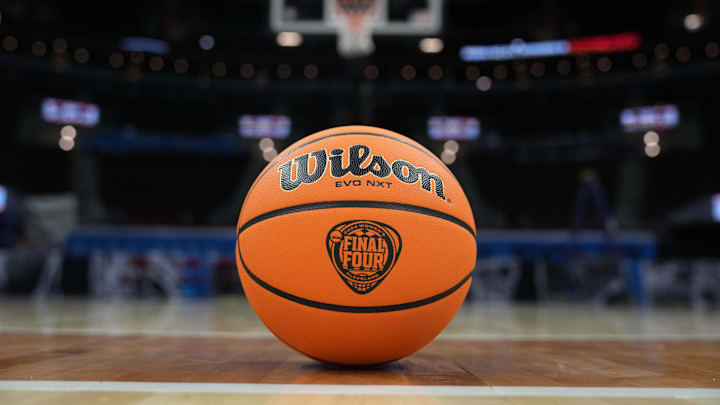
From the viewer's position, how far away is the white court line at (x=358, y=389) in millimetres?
1551

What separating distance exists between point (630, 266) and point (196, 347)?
7264 millimetres

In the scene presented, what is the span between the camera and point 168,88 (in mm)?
19281

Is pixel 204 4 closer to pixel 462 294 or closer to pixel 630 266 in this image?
pixel 630 266

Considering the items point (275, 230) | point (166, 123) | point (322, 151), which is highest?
point (166, 123)

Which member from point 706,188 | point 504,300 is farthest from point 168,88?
point 706,188

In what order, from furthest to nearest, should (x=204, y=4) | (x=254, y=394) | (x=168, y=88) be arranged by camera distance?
1. (x=204, y=4)
2. (x=168, y=88)
3. (x=254, y=394)

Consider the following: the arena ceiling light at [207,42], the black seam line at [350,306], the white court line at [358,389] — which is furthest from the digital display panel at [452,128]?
the white court line at [358,389]

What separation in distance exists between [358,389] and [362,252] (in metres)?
0.42

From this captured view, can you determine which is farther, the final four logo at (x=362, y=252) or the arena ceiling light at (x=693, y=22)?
the arena ceiling light at (x=693, y=22)

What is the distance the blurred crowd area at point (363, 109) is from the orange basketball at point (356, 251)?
12.7 m

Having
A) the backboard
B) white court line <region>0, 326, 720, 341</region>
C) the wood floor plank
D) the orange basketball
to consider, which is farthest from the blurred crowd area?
Result: the orange basketball

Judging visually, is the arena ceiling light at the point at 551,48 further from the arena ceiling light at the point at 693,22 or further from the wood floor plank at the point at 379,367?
the wood floor plank at the point at 379,367

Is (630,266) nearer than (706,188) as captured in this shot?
Yes

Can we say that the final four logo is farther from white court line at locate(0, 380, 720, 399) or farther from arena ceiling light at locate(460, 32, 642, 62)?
arena ceiling light at locate(460, 32, 642, 62)
